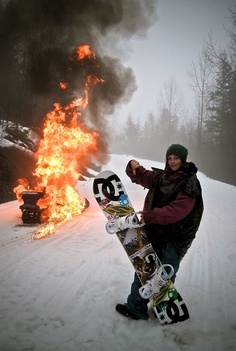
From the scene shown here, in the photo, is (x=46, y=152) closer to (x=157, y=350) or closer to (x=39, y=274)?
(x=39, y=274)

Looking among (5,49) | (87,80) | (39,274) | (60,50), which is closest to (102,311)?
(39,274)

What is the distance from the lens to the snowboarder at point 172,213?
2855mm

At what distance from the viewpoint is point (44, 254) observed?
19.1 feet

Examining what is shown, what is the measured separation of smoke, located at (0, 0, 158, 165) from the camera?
17.2 meters

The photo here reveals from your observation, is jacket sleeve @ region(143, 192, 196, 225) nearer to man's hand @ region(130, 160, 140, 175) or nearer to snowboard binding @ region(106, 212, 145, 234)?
snowboard binding @ region(106, 212, 145, 234)

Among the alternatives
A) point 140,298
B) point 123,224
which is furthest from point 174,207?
point 140,298

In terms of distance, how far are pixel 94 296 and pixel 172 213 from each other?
2.23 metres

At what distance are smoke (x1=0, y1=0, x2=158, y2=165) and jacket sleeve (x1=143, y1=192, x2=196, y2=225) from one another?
15.3 metres

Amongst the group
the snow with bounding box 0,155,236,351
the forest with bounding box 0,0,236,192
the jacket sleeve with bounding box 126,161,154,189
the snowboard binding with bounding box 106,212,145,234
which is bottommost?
the snow with bounding box 0,155,236,351

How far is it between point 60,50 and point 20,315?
18.8 m

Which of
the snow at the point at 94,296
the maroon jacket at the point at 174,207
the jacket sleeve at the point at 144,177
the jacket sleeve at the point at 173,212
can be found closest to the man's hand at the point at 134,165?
the jacket sleeve at the point at 144,177

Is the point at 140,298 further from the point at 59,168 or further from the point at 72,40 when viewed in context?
the point at 72,40

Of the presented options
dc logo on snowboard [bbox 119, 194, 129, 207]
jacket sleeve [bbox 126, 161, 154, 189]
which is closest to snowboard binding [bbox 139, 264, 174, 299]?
dc logo on snowboard [bbox 119, 194, 129, 207]

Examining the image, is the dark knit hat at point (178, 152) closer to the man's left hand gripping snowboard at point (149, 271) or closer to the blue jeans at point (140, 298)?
the man's left hand gripping snowboard at point (149, 271)
